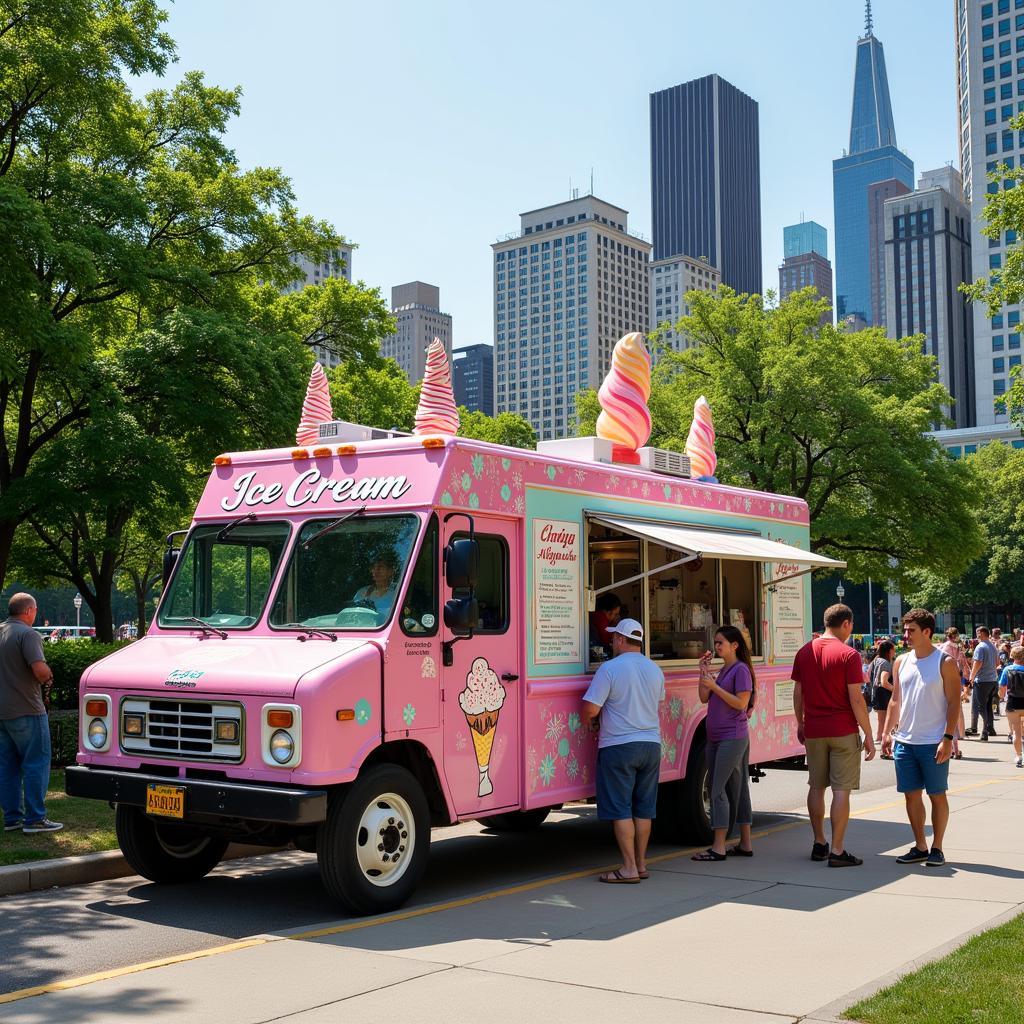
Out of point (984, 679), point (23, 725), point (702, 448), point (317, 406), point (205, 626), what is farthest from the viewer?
point (984, 679)

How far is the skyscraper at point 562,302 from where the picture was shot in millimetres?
138625

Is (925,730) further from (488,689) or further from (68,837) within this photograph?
(68,837)

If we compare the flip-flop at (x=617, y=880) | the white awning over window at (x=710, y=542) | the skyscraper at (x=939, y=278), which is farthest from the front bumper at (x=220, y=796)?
the skyscraper at (x=939, y=278)

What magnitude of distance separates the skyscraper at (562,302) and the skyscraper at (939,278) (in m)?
66.5

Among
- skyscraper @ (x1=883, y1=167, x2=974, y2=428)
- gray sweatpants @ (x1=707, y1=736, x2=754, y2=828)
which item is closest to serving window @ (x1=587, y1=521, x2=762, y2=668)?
gray sweatpants @ (x1=707, y1=736, x2=754, y2=828)

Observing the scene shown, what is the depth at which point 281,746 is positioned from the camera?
7012mm

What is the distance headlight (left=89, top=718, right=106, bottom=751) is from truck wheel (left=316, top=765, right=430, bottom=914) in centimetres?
181

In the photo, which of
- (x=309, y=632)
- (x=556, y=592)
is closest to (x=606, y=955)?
(x=309, y=632)

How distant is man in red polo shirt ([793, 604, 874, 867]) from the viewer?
928 cm

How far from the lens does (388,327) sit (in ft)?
99.7

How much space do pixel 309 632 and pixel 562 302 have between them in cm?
14496

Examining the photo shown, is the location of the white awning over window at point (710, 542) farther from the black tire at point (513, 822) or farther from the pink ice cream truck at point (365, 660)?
the black tire at point (513, 822)

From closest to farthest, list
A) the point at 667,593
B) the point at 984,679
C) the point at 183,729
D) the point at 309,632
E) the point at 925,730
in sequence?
the point at 183,729 → the point at 309,632 → the point at 925,730 → the point at 667,593 → the point at 984,679

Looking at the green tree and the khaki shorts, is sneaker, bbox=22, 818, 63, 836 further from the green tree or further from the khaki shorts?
the green tree
